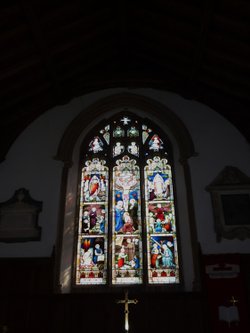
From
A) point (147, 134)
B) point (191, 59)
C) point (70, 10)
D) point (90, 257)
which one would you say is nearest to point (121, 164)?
point (147, 134)

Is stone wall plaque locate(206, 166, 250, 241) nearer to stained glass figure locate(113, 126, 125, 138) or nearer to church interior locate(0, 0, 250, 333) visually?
church interior locate(0, 0, 250, 333)

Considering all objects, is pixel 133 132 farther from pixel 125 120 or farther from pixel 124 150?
pixel 124 150

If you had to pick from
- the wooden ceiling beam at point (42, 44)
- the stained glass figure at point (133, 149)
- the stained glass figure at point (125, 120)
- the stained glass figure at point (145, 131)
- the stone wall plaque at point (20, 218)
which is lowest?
the stone wall plaque at point (20, 218)

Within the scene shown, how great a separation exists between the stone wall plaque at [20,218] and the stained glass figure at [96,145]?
1.65 meters

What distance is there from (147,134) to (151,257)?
2680 millimetres

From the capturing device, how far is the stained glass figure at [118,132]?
788 cm

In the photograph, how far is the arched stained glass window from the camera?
6398 mm

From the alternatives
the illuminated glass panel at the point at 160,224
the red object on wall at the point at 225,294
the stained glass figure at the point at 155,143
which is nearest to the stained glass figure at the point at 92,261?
the illuminated glass panel at the point at 160,224

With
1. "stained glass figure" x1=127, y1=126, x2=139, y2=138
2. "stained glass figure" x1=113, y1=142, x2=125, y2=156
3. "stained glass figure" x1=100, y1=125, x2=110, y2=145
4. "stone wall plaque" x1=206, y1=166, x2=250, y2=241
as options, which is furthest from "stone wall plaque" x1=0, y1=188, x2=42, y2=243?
"stone wall plaque" x1=206, y1=166, x2=250, y2=241

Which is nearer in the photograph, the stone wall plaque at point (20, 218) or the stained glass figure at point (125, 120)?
the stone wall plaque at point (20, 218)

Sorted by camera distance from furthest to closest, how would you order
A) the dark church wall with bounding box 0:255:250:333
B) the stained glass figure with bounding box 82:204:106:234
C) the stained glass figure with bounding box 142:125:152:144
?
the stained glass figure with bounding box 142:125:152:144 < the stained glass figure with bounding box 82:204:106:234 < the dark church wall with bounding box 0:255:250:333

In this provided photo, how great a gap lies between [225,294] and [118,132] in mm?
3878

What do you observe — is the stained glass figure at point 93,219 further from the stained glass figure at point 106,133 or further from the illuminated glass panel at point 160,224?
the stained glass figure at point 106,133

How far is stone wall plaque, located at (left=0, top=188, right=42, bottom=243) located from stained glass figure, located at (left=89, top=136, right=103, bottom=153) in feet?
5.40
